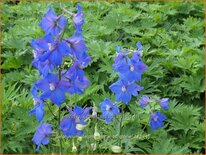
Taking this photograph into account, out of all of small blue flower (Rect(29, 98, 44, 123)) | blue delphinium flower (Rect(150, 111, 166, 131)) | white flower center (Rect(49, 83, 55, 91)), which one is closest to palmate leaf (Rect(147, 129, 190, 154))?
blue delphinium flower (Rect(150, 111, 166, 131))


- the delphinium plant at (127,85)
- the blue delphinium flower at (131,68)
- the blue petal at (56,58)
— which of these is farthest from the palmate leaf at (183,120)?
the blue petal at (56,58)

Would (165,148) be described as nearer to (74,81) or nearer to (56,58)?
(74,81)

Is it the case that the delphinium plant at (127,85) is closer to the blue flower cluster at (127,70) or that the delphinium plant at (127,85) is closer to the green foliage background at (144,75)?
the blue flower cluster at (127,70)

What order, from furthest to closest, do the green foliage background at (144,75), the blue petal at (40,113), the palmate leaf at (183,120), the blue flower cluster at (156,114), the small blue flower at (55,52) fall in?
the palmate leaf at (183,120)
the green foliage background at (144,75)
the blue flower cluster at (156,114)
the blue petal at (40,113)
the small blue flower at (55,52)

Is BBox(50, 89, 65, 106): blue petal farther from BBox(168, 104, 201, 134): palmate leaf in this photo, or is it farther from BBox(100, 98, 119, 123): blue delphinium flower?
BBox(168, 104, 201, 134): palmate leaf

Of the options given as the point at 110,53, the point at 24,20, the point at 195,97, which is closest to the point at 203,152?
the point at 195,97

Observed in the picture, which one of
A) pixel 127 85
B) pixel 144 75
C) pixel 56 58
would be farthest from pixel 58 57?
pixel 144 75
